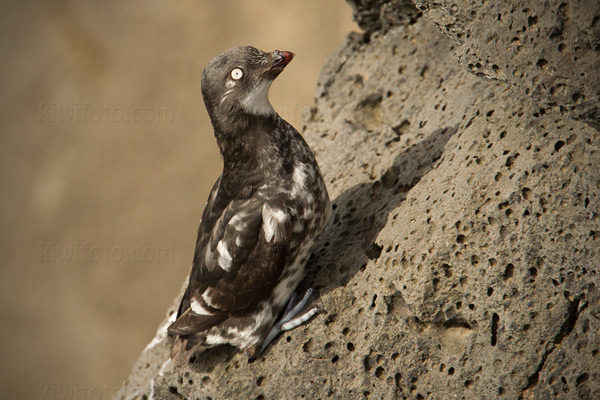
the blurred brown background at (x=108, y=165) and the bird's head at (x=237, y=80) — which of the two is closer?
the bird's head at (x=237, y=80)

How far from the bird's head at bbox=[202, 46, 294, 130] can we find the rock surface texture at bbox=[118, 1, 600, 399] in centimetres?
83

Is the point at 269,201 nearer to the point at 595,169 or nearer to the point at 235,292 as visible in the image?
the point at 235,292

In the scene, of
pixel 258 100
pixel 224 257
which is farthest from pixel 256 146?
pixel 224 257

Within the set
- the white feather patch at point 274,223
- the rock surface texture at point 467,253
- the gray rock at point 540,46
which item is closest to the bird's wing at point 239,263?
the white feather patch at point 274,223

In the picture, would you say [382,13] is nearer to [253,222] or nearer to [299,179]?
[299,179]

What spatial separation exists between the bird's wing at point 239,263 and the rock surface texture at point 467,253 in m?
0.26

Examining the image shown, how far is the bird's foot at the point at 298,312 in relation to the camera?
124 inches

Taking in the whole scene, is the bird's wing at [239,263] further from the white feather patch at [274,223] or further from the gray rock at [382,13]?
the gray rock at [382,13]

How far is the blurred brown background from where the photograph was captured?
7891mm

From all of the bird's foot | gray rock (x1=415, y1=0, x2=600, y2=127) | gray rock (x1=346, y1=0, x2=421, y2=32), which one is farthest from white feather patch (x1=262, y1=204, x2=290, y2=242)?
gray rock (x1=346, y1=0, x2=421, y2=32)

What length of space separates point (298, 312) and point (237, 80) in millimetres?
1212

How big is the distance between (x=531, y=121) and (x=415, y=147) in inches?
32.5

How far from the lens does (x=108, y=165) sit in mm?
8531

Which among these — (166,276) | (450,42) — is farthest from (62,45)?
(450,42)
